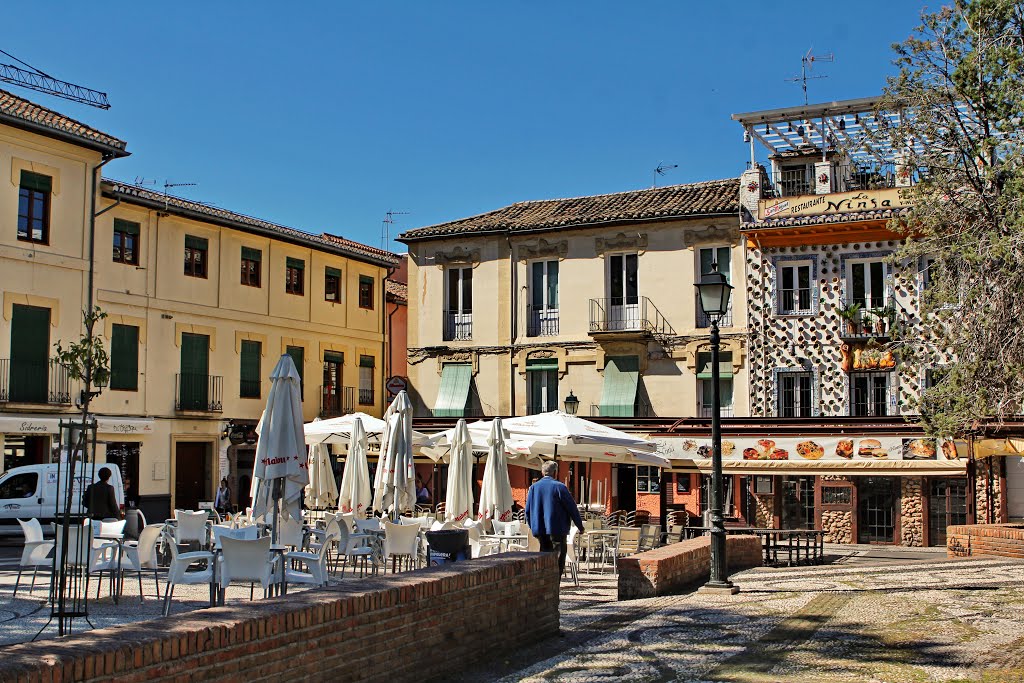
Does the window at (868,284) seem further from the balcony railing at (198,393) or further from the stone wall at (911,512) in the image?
the balcony railing at (198,393)

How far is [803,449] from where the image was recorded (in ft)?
85.4

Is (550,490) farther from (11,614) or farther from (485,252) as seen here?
(485,252)

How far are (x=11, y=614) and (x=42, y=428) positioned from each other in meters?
16.8

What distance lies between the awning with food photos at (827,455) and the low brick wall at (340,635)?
14.6 meters

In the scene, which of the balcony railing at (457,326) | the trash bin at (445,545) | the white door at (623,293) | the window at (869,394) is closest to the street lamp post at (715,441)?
the trash bin at (445,545)

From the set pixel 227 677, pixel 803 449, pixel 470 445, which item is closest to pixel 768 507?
pixel 803 449

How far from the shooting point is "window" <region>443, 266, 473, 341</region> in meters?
34.7

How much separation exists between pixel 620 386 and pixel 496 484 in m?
13.2

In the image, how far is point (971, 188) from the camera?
14422mm

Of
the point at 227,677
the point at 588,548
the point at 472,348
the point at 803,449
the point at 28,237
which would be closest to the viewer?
the point at 227,677

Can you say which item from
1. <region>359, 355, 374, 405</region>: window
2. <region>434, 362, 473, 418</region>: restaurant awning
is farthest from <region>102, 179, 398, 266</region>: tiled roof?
<region>434, 362, 473, 418</region>: restaurant awning

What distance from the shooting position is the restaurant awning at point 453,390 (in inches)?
1335

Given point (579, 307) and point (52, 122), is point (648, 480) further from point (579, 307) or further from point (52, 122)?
point (52, 122)

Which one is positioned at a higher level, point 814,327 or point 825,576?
point 814,327
